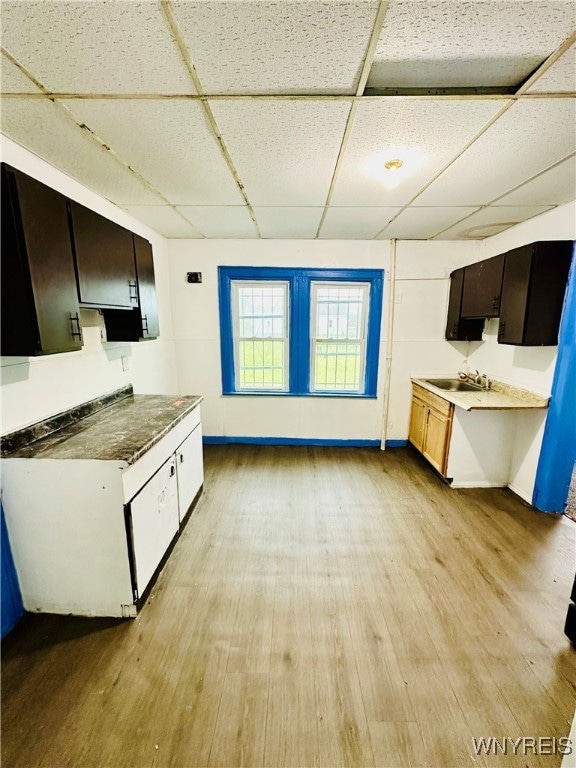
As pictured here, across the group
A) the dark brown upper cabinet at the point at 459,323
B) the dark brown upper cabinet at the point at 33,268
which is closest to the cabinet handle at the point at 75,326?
the dark brown upper cabinet at the point at 33,268

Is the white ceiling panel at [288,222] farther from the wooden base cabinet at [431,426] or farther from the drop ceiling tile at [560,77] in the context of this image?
the wooden base cabinet at [431,426]

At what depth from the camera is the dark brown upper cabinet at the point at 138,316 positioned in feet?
8.16

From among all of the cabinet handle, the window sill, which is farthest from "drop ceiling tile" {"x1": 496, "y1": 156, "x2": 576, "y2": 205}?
the cabinet handle

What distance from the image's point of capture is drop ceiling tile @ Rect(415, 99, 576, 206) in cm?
144

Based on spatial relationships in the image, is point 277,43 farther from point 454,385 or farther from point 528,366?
point 454,385

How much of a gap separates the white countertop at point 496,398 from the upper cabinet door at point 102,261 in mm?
3055

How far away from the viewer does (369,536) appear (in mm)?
2436

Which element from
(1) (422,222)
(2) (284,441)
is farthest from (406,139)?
(2) (284,441)

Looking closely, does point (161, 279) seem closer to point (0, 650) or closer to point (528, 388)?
point (0, 650)

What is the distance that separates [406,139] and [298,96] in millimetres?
673

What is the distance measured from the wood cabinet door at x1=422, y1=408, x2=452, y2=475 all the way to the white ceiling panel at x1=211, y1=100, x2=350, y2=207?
2.46m

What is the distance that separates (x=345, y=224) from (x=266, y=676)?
3584 millimetres

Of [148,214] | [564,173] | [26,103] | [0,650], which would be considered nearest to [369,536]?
[0,650]

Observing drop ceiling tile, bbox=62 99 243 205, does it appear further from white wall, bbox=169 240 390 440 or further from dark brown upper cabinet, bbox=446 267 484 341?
dark brown upper cabinet, bbox=446 267 484 341
